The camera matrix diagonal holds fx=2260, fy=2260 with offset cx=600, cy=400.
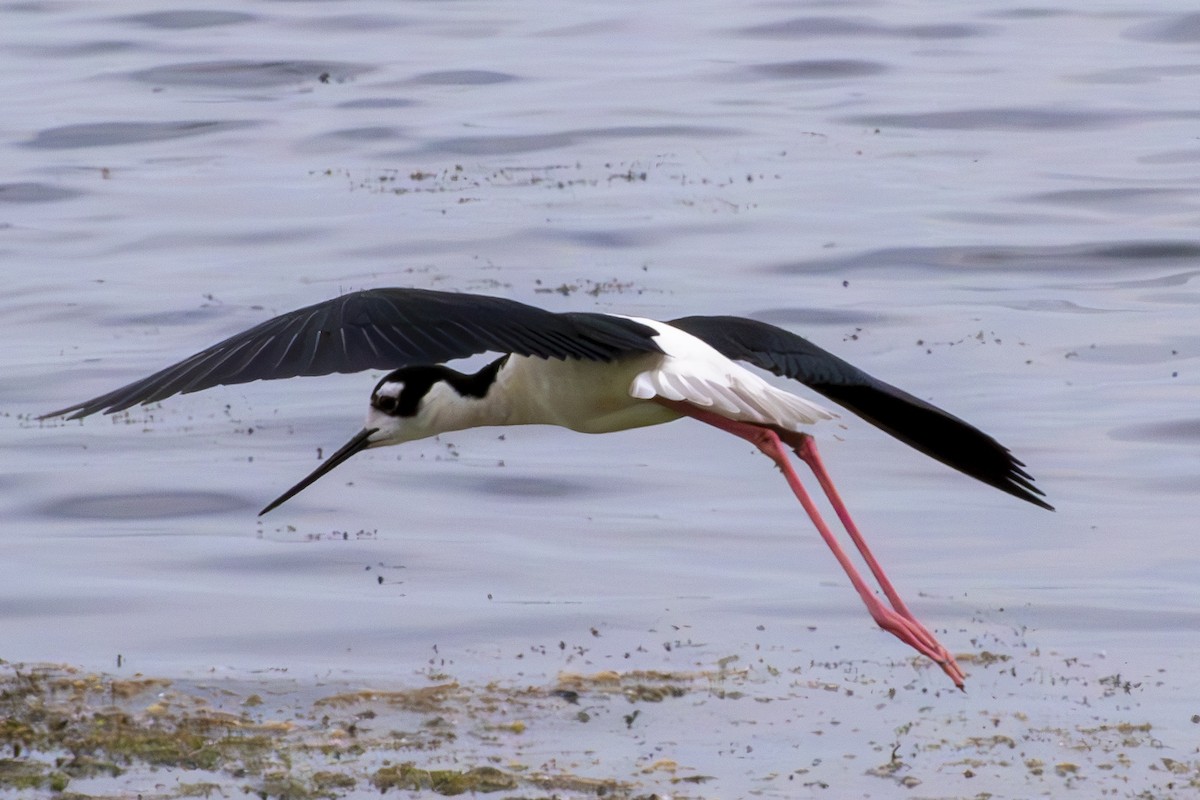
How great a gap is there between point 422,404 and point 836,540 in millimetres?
1388

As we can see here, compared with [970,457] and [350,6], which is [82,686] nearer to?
[970,457]

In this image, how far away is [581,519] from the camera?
10422 millimetres

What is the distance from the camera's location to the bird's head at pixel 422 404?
23.5 ft

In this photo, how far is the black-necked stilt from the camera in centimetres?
589

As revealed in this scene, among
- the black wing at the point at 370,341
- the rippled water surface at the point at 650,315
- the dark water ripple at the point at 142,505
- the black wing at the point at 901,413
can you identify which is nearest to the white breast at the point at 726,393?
the black wing at the point at 370,341

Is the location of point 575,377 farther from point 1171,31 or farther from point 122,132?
point 1171,31

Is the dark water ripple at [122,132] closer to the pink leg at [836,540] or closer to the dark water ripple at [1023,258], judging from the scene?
the dark water ripple at [1023,258]

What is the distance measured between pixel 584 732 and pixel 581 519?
3.59 m

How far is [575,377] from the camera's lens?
22.7 feet

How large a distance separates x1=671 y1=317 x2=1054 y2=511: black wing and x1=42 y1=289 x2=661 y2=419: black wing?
63 centimetres

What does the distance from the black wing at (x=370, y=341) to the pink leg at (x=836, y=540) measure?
25.2 inches

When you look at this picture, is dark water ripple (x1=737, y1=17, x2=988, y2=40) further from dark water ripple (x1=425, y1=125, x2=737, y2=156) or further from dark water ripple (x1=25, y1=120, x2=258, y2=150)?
dark water ripple (x1=25, y1=120, x2=258, y2=150)

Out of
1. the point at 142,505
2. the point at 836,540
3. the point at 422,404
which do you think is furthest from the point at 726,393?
the point at 142,505

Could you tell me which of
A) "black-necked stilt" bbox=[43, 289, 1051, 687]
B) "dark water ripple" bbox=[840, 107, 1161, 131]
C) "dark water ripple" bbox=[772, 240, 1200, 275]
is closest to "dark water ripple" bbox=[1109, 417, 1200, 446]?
"dark water ripple" bbox=[772, 240, 1200, 275]
